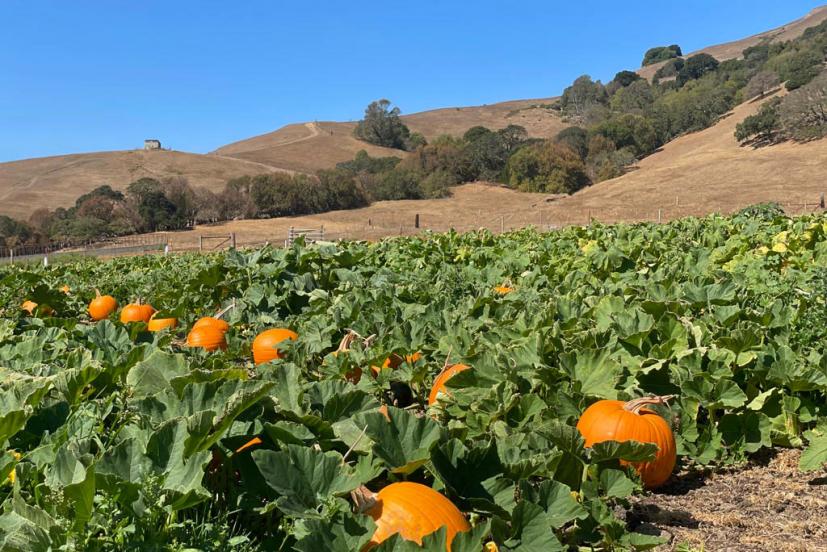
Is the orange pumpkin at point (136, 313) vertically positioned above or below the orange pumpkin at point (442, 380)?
above

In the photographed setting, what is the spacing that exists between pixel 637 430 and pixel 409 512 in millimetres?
1567

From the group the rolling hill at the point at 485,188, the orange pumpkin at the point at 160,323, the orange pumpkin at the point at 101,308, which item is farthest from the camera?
the rolling hill at the point at 485,188

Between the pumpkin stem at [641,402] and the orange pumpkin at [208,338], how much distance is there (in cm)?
380

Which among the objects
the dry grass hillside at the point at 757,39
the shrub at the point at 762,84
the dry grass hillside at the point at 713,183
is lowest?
the dry grass hillside at the point at 713,183

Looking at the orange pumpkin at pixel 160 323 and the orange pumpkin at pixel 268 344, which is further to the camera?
the orange pumpkin at pixel 160 323

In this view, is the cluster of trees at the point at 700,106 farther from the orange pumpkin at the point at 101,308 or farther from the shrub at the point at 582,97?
the orange pumpkin at the point at 101,308

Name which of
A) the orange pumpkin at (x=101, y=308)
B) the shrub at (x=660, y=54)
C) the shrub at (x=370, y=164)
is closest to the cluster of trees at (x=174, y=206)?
the shrub at (x=370, y=164)

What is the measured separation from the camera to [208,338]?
6.11 meters

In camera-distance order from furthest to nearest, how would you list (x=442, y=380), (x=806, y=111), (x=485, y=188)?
(x=485, y=188) < (x=806, y=111) < (x=442, y=380)

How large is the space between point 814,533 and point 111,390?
301 cm

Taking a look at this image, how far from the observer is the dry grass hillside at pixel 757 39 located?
133m

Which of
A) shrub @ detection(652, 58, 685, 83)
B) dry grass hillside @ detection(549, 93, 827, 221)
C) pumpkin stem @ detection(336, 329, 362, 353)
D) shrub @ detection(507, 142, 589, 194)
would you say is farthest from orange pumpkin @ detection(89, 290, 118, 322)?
shrub @ detection(652, 58, 685, 83)

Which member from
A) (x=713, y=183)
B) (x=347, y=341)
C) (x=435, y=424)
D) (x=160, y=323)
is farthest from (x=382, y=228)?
(x=435, y=424)

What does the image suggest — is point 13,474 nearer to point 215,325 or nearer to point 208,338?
point 208,338
